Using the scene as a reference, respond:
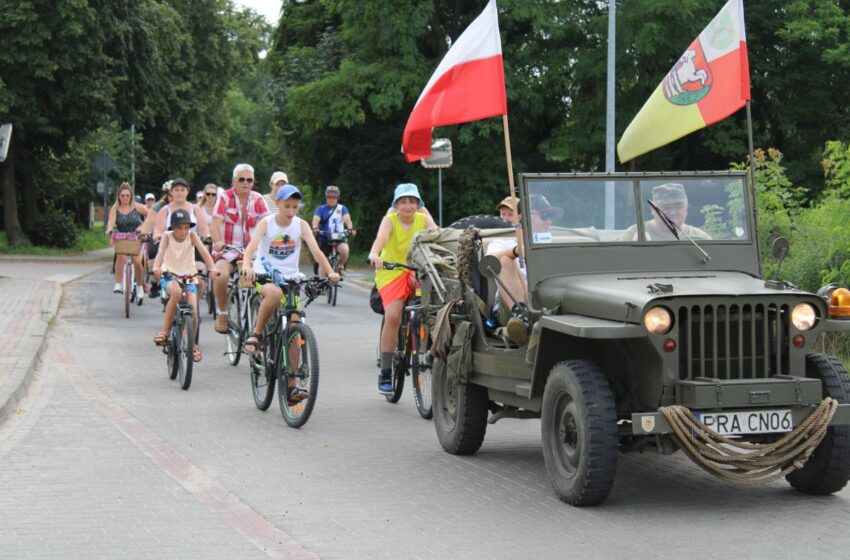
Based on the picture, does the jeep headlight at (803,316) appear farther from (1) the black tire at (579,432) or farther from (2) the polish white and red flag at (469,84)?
(2) the polish white and red flag at (469,84)

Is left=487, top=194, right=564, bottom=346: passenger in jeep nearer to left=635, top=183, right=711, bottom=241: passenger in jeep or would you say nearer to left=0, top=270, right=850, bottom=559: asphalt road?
left=635, top=183, right=711, bottom=241: passenger in jeep

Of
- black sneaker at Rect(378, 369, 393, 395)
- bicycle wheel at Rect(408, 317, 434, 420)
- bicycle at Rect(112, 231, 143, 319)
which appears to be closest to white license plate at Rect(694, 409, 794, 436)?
bicycle wheel at Rect(408, 317, 434, 420)

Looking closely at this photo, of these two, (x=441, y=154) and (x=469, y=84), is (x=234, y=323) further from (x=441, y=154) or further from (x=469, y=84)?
(x=441, y=154)

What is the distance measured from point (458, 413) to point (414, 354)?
2034 millimetres

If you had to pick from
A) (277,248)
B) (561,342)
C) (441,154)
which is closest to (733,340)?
(561,342)

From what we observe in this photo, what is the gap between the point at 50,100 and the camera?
40.4 metres

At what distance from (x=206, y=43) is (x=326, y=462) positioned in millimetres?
49429

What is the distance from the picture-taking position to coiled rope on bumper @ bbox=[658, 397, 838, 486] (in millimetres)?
6906

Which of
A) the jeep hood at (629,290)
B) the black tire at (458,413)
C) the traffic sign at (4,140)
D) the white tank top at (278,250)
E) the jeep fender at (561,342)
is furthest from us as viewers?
the traffic sign at (4,140)

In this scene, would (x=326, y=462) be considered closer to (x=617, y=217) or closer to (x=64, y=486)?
(x=64, y=486)

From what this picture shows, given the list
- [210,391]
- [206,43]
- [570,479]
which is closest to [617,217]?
[570,479]

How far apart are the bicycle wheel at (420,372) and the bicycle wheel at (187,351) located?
2.45 m

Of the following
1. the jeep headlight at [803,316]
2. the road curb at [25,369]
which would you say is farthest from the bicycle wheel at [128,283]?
the jeep headlight at [803,316]

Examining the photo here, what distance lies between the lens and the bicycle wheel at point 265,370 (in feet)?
35.7
